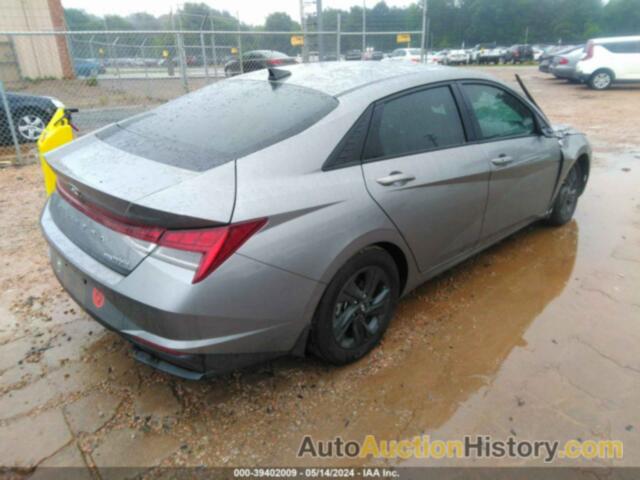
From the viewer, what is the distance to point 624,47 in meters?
15.6

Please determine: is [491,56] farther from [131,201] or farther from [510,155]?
[131,201]

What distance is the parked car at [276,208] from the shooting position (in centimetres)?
193

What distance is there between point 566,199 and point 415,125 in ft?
8.30

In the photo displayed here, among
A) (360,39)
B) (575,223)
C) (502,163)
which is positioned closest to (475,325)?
(502,163)

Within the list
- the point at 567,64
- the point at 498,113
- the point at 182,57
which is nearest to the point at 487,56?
the point at 567,64

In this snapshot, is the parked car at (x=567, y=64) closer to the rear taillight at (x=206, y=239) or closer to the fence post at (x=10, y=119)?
the fence post at (x=10, y=119)

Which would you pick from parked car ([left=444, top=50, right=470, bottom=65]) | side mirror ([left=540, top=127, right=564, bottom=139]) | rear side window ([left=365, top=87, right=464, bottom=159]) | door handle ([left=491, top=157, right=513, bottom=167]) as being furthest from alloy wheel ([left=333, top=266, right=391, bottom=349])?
parked car ([left=444, top=50, right=470, bottom=65])

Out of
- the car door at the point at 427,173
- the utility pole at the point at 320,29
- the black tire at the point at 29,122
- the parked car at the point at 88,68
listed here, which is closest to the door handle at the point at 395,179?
the car door at the point at 427,173

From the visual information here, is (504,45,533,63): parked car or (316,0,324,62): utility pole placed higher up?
(316,0,324,62): utility pole

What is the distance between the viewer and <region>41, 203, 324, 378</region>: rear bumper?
1894 millimetres

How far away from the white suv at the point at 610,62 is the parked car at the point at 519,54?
66.5ft

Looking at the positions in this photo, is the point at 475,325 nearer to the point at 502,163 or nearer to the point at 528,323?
the point at 528,323

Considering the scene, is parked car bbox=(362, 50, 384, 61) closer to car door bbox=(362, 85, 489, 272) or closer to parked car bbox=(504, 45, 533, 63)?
car door bbox=(362, 85, 489, 272)

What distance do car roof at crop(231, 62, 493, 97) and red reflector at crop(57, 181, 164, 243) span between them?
1.30 metres
